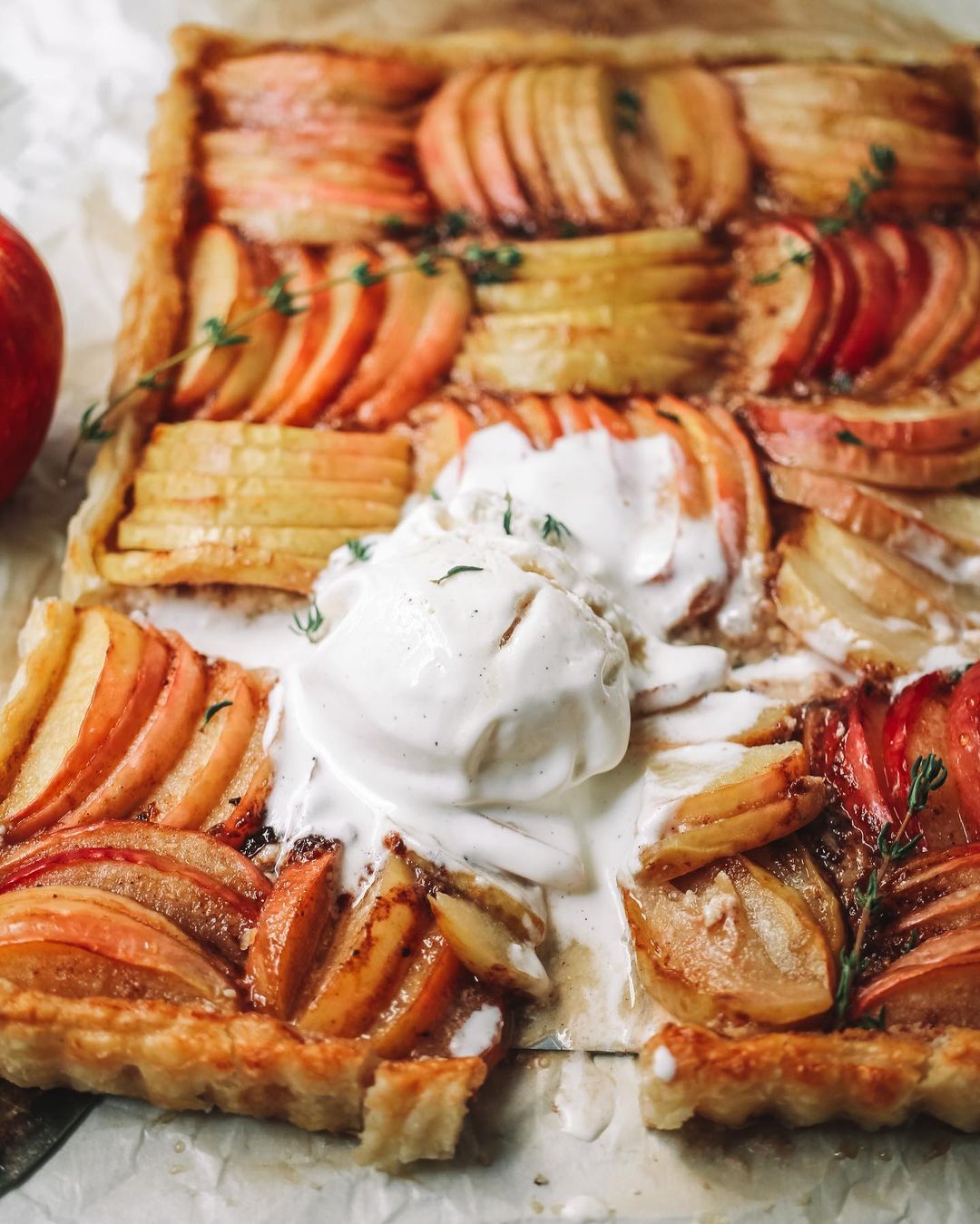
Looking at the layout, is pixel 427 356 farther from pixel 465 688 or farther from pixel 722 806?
pixel 722 806

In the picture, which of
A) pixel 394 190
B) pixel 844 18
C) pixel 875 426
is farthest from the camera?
pixel 844 18

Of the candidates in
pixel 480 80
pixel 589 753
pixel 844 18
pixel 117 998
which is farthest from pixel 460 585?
pixel 844 18

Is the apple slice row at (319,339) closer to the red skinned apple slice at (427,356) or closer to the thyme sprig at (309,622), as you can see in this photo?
the red skinned apple slice at (427,356)

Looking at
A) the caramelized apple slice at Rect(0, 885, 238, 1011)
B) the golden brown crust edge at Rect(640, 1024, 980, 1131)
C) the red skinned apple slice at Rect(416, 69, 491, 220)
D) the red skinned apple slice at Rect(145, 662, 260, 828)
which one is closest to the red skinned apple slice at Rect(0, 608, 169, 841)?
the red skinned apple slice at Rect(145, 662, 260, 828)

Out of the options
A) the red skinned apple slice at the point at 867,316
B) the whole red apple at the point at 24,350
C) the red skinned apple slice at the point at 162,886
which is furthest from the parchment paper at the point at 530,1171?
the red skinned apple slice at the point at 867,316

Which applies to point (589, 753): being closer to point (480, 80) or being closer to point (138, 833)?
point (138, 833)

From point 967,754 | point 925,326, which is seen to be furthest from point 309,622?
point 925,326
